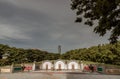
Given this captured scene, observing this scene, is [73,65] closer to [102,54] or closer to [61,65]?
[61,65]

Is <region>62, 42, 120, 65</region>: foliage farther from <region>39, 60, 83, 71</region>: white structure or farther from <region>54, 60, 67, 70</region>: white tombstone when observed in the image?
<region>54, 60, 67, 70</region>: white tombstone

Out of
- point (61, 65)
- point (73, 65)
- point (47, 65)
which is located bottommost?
point (73, 65)

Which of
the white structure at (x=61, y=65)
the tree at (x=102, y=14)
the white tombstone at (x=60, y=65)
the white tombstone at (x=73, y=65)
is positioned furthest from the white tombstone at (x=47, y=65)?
the tree at (x=102, y=14)

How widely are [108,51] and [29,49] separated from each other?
95.0 ft

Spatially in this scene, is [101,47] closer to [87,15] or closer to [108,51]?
[108,51]

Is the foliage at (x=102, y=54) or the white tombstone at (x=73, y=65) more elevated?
the foliage at (x=102, y=54)

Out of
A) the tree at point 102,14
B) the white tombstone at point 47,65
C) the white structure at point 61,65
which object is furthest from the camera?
the white tombstone at point 47,65

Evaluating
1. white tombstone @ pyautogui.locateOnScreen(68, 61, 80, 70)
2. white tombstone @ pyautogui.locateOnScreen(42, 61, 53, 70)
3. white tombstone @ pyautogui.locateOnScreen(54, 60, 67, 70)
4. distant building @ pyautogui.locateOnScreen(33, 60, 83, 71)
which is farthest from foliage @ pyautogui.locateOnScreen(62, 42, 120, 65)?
white tombstone @ pyautogui.locateOnScreen(42, 61, 53, 70)

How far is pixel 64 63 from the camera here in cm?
5431

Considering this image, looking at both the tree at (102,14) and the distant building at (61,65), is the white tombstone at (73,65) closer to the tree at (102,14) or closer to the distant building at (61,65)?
the distant building at (61,65)

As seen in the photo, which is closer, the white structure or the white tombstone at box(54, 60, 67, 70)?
the white structure

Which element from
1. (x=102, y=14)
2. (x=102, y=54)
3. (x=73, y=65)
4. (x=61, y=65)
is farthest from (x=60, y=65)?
(x=102, y=14)

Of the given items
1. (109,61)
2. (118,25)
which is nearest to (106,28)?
(118,25)

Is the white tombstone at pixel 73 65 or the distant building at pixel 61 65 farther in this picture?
the distant building at pixel 61 65
